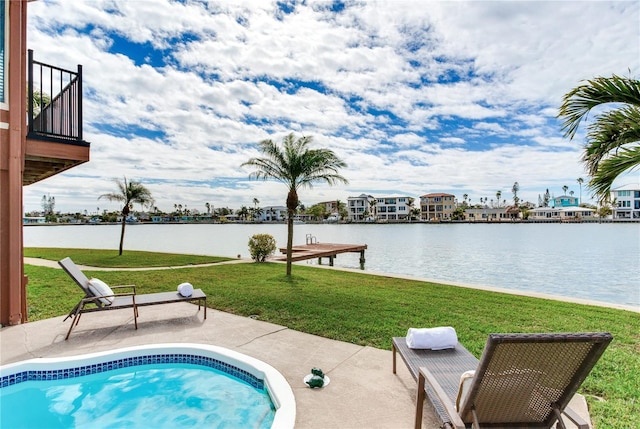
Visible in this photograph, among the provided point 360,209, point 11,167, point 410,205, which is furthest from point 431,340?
point 360,209

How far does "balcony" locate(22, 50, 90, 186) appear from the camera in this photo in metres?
6.19

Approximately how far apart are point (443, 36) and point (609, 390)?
1104cm

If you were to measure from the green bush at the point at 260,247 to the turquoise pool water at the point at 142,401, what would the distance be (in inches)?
455

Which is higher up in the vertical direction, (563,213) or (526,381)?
(563,213)

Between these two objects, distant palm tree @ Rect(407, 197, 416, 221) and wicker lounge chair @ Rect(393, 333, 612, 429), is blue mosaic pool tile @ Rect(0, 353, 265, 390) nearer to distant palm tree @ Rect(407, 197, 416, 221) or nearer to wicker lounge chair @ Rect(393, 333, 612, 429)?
wicker lounge chair @ Rect(393, 333, 612, 429)

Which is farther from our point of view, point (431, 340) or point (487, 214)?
point (487, 214)

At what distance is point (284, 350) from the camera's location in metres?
4.56

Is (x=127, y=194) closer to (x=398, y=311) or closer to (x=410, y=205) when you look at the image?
(x=398, y=311)

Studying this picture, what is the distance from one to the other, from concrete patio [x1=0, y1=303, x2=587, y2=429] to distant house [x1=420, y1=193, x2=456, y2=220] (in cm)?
10294

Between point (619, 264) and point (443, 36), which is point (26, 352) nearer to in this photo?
point (443, 36)

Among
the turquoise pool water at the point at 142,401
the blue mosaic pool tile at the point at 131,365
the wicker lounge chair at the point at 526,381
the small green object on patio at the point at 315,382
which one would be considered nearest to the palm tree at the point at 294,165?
the blue mosaic pool tile at the point at 131,365

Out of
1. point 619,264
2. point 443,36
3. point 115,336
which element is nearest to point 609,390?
point 115,336

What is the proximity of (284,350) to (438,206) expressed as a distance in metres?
105

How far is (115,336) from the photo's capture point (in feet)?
17.2
